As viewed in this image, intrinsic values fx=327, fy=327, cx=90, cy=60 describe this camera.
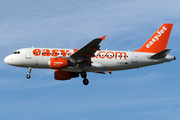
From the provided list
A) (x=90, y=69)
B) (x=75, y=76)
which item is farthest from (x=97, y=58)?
(x=75, y=76)

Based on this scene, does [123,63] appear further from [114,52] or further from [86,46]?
[86,46]

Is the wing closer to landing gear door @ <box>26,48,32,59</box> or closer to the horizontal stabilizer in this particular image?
landing gear door @ <box>26,48,32,59</box>

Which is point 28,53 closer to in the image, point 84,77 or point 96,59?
point 84,77

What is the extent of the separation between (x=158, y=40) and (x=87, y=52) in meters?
12.2

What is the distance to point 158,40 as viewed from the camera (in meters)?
49.5

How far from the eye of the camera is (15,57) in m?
46.7

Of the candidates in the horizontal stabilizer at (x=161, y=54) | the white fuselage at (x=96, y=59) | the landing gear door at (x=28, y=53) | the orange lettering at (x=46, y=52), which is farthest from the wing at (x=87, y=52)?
the horizontal stabilizer at (x=161, y=54)

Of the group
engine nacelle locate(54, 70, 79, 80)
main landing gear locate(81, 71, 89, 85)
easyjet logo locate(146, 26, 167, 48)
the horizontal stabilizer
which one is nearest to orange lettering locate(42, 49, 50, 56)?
engine nacelle locate(54, 70, 79, 80)

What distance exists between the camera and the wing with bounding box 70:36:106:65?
41.4 meters

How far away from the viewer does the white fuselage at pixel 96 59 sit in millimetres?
45719

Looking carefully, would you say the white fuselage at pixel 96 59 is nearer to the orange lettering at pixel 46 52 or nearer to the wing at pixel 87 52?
the orange lettering at pixel 46 52

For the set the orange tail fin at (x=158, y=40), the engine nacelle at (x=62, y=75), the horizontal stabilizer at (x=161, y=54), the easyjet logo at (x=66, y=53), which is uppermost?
the orange tail fin at (x=158, y=40)

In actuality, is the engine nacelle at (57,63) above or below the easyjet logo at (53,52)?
below

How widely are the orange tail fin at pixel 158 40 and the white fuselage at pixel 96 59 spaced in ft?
5.86
